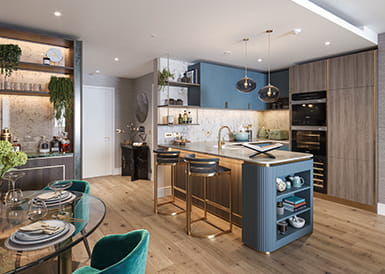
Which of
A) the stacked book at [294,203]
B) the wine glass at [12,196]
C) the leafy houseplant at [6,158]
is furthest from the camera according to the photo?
the stacked book at [294,203]

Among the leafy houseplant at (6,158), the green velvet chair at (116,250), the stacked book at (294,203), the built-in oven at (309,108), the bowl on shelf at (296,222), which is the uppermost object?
the built-in oven at (309,108)

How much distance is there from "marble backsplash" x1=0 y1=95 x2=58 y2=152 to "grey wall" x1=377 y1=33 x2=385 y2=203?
503 centimetres

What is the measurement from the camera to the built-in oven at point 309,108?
14.3 feet

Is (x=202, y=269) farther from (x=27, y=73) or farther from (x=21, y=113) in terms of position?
(x=27, y=73)

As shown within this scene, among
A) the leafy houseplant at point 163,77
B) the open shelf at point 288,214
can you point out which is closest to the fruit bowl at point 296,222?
the open shelf at point 288,214

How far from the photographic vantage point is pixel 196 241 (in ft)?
9.16

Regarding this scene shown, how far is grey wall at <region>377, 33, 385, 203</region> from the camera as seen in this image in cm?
364

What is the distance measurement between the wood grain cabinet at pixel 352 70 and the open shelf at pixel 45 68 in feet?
14.1

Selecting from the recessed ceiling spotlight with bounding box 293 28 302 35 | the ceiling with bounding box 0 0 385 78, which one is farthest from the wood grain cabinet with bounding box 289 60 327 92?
the recessed ceiling spotlight with bounding box 293 28 302 35

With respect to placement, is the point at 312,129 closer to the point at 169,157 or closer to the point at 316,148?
the point at 316,148

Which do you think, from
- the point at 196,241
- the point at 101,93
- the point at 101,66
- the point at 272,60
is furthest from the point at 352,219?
the point at 101,93

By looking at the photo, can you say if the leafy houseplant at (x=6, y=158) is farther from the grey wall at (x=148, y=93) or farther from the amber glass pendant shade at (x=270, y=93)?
the grey wall at (x=148, y=93)

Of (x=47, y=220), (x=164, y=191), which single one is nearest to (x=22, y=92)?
(x=47, y=220)

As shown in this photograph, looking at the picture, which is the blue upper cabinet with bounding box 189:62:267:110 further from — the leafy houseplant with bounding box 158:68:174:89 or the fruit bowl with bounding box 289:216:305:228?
the fruit bowl with bounding box 289:216:305:228
